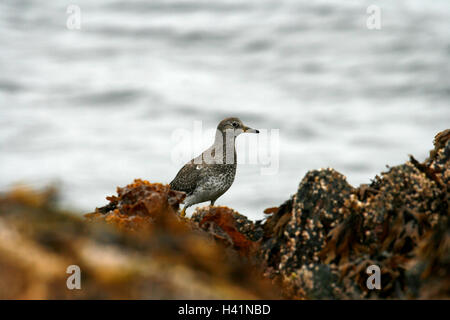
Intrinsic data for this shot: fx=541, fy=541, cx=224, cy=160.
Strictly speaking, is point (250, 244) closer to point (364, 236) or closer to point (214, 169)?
point (364, 236)

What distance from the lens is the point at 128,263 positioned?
9.84ft

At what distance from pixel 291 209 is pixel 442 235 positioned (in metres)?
1.80

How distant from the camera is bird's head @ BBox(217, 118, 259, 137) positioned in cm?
1284

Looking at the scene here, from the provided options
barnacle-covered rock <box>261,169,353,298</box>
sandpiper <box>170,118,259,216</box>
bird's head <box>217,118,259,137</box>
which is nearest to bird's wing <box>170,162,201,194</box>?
sandpiper <box>170,118,259,216</box>

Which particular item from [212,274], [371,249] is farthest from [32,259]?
[371,249]

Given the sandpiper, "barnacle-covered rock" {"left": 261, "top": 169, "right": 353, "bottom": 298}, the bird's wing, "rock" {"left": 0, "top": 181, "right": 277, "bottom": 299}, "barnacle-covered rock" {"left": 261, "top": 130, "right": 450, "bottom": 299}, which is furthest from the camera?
the bird's wing

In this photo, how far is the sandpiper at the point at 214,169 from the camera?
12250 mm

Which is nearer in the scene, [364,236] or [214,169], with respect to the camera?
[364,236]

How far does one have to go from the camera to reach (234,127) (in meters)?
12.9

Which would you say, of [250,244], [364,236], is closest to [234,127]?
[250,244]

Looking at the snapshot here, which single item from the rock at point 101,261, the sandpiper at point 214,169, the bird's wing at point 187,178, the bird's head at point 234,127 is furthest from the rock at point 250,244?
the bird's head at point 234,127

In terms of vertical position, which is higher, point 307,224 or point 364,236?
point 307,224

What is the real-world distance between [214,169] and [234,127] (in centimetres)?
126

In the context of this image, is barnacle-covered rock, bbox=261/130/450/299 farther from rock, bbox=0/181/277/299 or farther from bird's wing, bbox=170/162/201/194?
bird's wing, bbox=170/162/201/194
